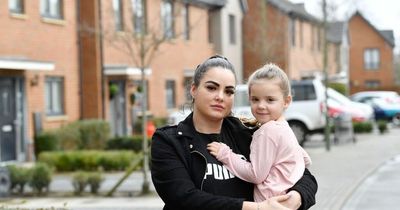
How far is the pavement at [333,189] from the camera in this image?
11.5 meters

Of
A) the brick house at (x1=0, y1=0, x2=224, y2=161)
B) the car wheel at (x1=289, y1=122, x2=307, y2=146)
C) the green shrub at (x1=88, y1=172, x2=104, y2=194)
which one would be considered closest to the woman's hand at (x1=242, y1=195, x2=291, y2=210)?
the green shrub at (x1=88, y1=172, x2=104, y2=194)

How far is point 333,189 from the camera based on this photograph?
13227 mm

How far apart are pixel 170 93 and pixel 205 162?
27.7 metres

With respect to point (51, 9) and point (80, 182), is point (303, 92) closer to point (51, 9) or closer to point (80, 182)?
point (51, 9)

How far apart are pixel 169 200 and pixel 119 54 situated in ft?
74.4

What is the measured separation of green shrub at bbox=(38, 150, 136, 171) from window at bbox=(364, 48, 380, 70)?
5488 centimetres

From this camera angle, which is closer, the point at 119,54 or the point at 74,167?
the point at 74,167

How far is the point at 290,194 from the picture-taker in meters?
3.14

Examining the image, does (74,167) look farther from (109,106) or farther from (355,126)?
(355,126)

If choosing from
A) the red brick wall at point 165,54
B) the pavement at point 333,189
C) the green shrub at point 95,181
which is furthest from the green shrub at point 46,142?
the green shrub at point 95,181

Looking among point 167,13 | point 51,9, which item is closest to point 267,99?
point 51,9

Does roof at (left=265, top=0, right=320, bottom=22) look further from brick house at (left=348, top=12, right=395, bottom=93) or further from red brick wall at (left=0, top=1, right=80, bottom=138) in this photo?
brick house at (left=348, top=12, right=395, bottom=93)

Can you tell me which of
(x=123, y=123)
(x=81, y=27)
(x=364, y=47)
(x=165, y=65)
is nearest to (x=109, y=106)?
(x=123, y=123)

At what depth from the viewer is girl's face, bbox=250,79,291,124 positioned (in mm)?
3260
